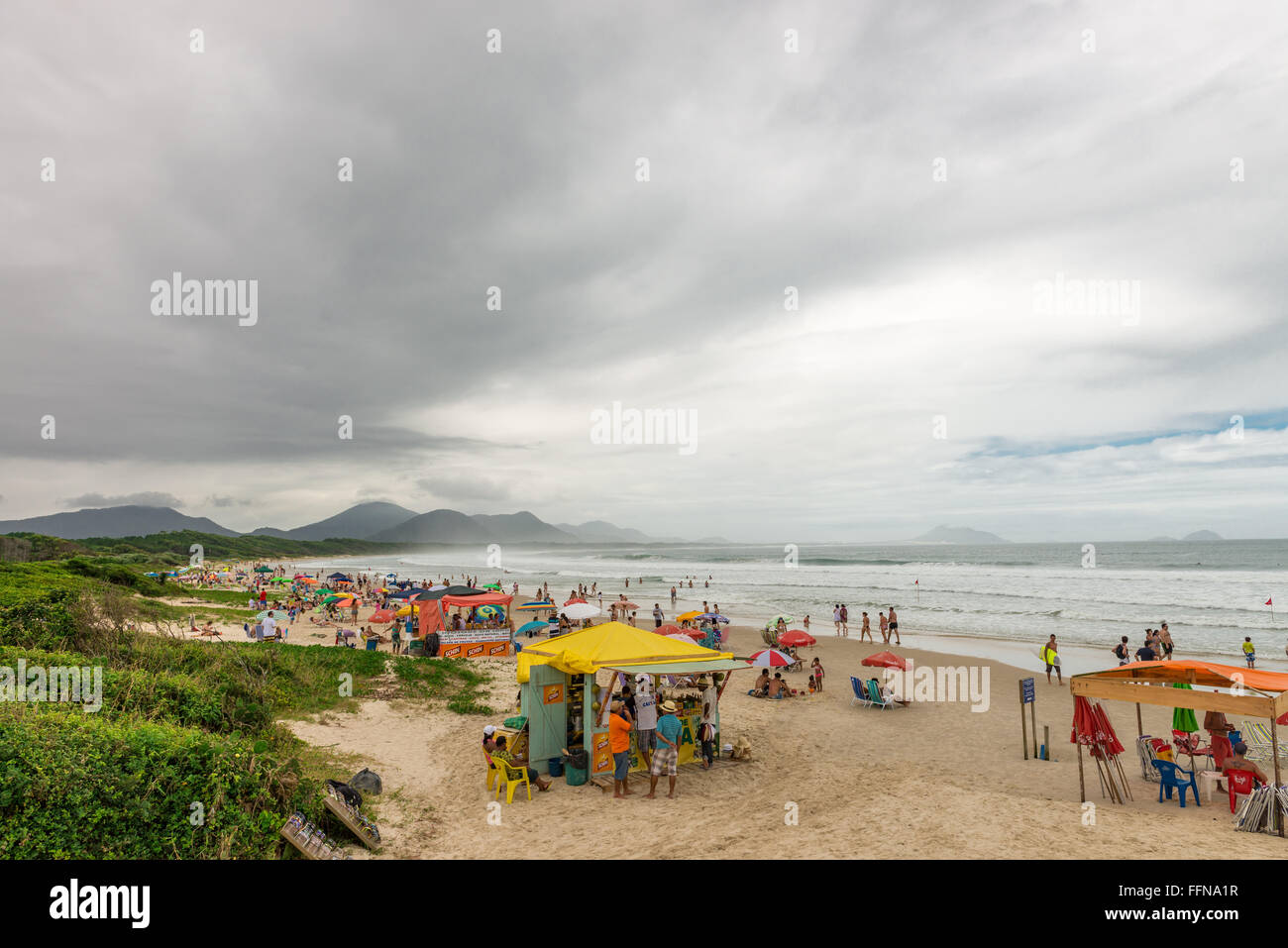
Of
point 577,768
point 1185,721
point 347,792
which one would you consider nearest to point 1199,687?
point 1185,721

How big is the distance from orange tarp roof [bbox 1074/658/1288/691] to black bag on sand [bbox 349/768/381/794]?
35.8 ft

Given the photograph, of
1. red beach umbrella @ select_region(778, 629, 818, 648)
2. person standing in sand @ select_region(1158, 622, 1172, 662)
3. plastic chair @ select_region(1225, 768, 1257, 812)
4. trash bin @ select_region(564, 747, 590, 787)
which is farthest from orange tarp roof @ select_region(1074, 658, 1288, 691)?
person standing in sand @ select_region(1158, 622, 1172, 662)

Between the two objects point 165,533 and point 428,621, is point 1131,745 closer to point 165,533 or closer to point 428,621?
point 428,621

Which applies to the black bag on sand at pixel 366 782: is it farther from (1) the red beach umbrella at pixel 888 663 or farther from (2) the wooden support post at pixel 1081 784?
(1) the red beach umbrella at pixel 888 663

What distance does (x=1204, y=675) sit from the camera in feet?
27.6

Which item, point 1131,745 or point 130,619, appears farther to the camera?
point 130,619

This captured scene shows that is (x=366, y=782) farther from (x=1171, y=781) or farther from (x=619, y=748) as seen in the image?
(x=1171, y=781)

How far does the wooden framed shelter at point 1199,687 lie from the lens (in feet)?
25.2

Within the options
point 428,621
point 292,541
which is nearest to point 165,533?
point 292,541

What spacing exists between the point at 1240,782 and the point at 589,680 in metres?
9.71

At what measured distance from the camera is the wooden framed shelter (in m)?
7.69

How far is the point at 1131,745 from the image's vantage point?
12672 millimetres
